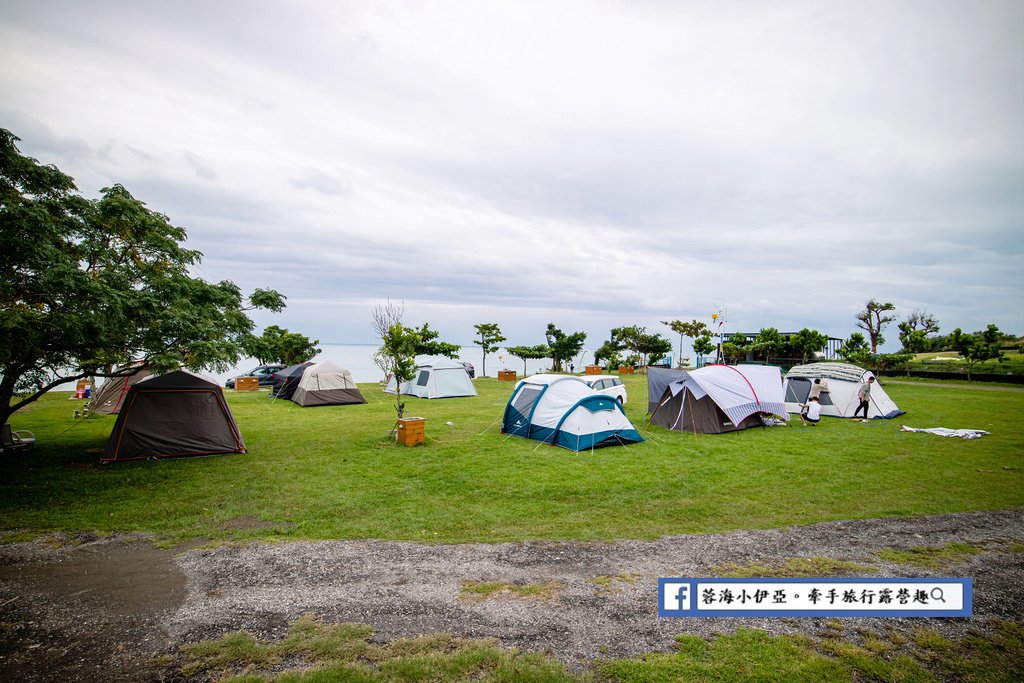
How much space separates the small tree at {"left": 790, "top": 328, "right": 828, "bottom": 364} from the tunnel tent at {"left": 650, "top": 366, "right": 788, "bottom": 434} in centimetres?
2449

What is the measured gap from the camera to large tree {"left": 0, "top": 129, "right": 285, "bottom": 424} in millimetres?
6570

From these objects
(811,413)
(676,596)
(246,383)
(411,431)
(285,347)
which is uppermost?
(285,347)

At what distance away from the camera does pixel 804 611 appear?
149 inches

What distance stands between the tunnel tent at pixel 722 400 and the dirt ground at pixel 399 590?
→ 652 cm

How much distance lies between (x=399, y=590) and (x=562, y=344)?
1255 inches

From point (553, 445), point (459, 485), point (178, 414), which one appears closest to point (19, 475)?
point (178, 414)

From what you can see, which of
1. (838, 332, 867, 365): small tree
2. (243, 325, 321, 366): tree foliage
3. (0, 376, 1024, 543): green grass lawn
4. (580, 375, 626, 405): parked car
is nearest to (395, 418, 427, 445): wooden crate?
(0, 376, 1024, 543): green grass lawn

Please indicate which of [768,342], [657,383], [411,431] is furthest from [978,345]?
[411,431]

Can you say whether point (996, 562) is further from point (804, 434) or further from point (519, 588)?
point (804, 434)

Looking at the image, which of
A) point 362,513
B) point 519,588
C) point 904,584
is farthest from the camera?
point 362,513

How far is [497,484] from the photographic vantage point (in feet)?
26.5

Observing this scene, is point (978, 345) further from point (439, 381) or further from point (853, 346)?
point (439, 381)

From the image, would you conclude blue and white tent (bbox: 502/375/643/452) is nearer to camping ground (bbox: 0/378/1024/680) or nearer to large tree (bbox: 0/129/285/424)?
camping ground (bbox: 0/378/1024/680)

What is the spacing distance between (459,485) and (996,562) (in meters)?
7.08
